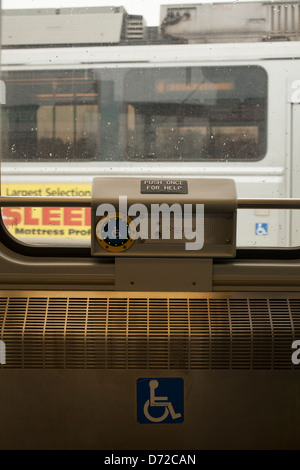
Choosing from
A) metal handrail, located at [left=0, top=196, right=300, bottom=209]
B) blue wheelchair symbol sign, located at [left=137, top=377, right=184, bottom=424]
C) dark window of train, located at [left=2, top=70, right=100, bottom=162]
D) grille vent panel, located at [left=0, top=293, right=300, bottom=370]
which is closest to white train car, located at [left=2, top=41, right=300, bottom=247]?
dark window of train, located at [left=2, top=70, right=100, bottom=162]

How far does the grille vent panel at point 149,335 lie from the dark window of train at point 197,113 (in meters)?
0.86

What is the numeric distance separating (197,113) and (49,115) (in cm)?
81

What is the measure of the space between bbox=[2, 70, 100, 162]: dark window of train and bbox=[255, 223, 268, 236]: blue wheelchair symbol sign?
3.27ft

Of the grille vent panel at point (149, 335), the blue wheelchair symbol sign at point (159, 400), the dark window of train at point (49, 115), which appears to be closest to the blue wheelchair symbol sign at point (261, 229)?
the grille vent panel at point (149, 335)

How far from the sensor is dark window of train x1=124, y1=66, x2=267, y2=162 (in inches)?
107

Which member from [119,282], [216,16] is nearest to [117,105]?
[216,16]

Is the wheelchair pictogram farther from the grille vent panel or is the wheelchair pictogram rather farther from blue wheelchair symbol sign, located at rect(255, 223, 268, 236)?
blue wheelchair symbol sign, located at rect(255, 223, 268, 236)

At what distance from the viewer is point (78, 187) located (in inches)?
113

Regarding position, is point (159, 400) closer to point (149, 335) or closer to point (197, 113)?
point (149, 335)

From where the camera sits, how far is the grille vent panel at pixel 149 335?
2111 millimetres

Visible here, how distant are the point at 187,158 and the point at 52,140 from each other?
28.2 inches

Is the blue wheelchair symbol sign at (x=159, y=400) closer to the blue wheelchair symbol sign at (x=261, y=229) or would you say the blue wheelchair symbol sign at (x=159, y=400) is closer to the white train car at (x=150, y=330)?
the white train car at (x=150, y=330)

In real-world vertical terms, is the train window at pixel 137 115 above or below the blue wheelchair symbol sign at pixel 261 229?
above

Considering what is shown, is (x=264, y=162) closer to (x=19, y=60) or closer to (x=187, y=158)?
(x=187, y=158)
